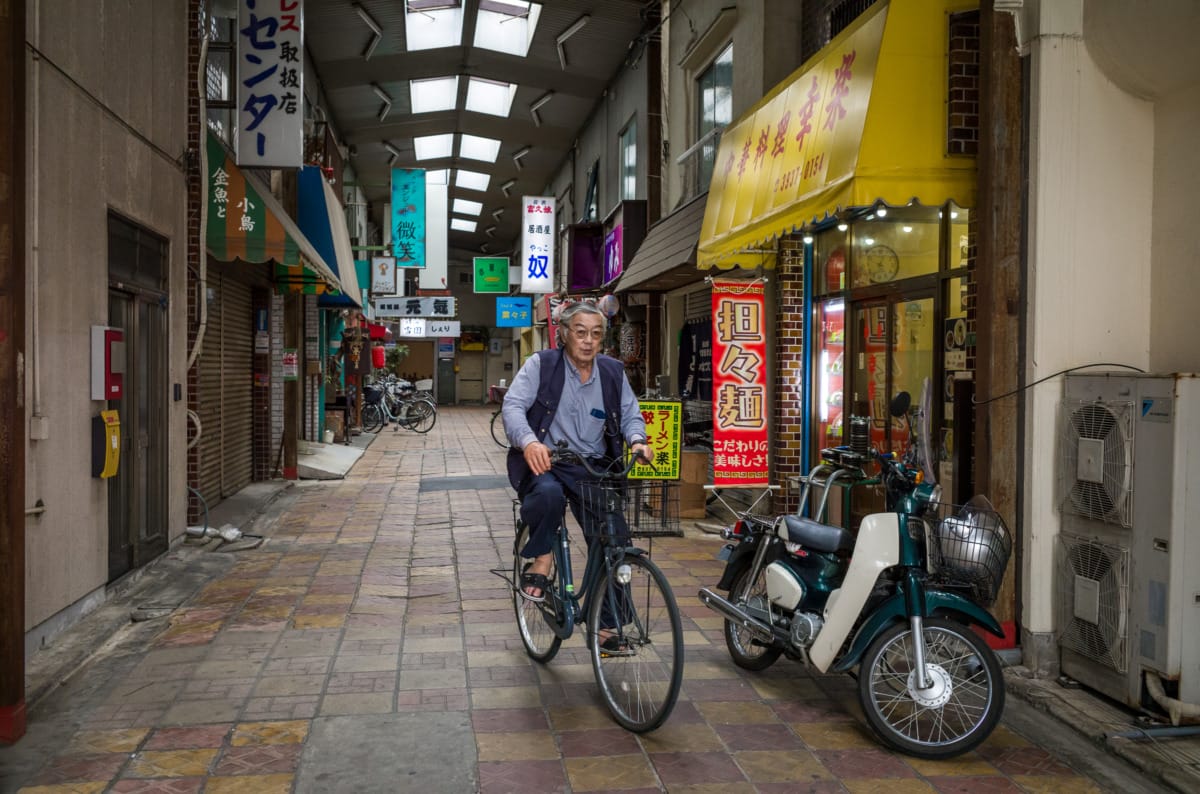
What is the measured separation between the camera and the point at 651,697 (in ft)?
13.8

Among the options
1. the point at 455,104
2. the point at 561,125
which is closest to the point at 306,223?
the point at 455,104

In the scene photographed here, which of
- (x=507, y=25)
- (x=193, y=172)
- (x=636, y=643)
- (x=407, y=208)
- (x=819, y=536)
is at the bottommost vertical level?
(x=636, y=643)

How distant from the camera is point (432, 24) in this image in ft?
52.5

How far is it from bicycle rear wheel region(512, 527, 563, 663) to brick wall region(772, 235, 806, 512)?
457 centimetres

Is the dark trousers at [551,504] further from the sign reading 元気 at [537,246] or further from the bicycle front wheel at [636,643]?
the sign reading 元気 at [537,246]

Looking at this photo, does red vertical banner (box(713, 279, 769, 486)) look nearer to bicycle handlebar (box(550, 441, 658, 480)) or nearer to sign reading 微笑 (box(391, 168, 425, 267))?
bicycle handlebar (box(550, 441, 658, 480))

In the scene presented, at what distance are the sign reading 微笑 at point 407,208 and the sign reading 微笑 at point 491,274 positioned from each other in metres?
6.80

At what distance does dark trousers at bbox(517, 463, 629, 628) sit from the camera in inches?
182

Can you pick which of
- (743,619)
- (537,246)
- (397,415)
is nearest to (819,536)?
(743,619)

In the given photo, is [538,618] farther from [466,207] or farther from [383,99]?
[466,207]

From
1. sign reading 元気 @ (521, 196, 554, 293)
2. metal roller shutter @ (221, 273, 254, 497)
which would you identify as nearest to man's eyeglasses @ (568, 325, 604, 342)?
metal roller shutter @ (221, 273, 254, 497)

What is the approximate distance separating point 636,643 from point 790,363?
5800 mm

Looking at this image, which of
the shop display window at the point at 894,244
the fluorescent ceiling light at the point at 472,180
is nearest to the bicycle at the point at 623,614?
the shop display window at the point at 894,244

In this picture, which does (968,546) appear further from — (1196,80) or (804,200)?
(804,200)
